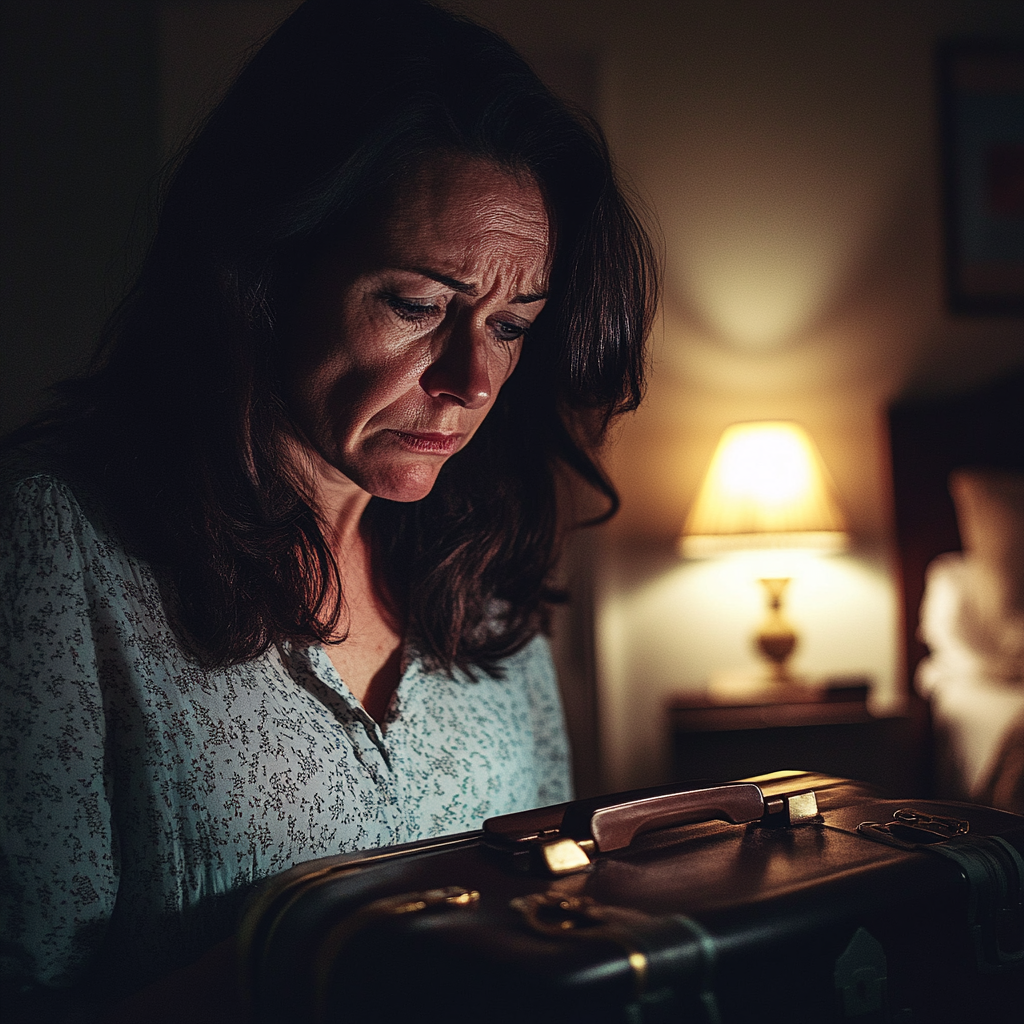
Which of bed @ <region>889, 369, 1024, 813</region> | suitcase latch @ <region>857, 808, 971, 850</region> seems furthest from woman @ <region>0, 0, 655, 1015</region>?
bed @ <region>889, 369, 1024, 813</region>

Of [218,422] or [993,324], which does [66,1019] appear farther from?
[993,324]

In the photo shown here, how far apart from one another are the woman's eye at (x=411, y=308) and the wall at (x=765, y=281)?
6.57 feet

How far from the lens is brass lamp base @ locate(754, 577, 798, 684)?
→ 270 centimetres

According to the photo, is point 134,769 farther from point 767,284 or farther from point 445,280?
point 767,284

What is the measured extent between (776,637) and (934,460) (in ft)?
2.48

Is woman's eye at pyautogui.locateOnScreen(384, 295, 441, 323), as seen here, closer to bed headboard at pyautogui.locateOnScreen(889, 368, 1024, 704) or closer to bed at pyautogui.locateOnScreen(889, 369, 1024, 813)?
bed at pyautogui.locateOnScreen(889, 369, 1024, 813)

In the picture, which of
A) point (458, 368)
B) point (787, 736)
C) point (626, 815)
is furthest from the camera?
point (787, 736)

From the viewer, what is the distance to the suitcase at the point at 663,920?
516 millimetres

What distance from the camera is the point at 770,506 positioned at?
2625 mm

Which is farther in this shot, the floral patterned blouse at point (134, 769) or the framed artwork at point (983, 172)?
the framed artwork at point (983, 172)

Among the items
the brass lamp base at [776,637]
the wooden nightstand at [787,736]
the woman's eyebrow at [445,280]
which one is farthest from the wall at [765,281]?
the woman's eyebrow at [445,280]

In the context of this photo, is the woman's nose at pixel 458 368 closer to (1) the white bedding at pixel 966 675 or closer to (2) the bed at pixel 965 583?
(2) the bed at pixel 965 583

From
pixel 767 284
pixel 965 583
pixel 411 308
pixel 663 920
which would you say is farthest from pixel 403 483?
pixel 767 284

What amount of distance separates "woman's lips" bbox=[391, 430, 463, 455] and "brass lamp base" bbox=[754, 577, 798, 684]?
6.51 ft
